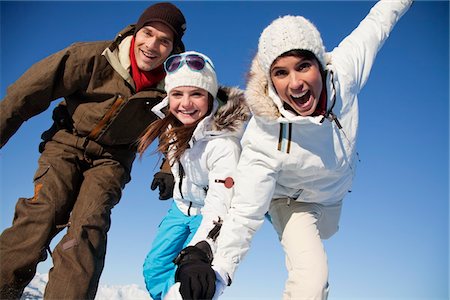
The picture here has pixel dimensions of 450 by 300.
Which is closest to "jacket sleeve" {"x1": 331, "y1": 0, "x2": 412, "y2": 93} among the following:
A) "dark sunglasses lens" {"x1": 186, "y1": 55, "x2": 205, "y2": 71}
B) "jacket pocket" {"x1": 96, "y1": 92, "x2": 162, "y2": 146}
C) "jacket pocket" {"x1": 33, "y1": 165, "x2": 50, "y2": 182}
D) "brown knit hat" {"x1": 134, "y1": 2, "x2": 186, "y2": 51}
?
"dark sunglasses lens" {"x1": 186, "y1": 55, "x2": 205, "y2": 71}

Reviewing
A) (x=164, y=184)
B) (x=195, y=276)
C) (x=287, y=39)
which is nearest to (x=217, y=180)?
(x=164, y=184)

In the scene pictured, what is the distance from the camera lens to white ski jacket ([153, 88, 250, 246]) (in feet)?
11.6

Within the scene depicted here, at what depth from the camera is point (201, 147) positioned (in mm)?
3861

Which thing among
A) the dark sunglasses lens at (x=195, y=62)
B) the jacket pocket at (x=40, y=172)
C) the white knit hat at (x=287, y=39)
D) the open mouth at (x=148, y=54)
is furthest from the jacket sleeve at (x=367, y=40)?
the jacket pocket at (x=40, y=172)

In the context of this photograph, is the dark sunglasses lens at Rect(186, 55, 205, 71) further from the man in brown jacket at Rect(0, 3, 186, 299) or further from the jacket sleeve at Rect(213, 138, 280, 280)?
the jacket sleeve at Rect(213, 138, 280, 280)

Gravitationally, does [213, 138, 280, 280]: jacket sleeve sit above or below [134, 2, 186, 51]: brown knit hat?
below

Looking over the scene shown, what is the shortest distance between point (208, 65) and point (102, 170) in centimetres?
136

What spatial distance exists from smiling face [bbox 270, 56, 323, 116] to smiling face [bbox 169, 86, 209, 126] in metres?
0.86

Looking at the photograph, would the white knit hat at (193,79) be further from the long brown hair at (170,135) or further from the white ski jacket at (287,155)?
the white ski jacket at (287,155)

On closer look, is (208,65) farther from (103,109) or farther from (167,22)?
(103,109)

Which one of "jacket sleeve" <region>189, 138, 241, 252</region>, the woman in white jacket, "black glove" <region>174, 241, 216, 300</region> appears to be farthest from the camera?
"jacket sleeve" <region>189, 138, 241, 252</region>

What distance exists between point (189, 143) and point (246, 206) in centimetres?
88

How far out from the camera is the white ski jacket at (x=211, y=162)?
354cm

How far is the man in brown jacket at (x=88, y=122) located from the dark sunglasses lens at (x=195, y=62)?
0.33 m
